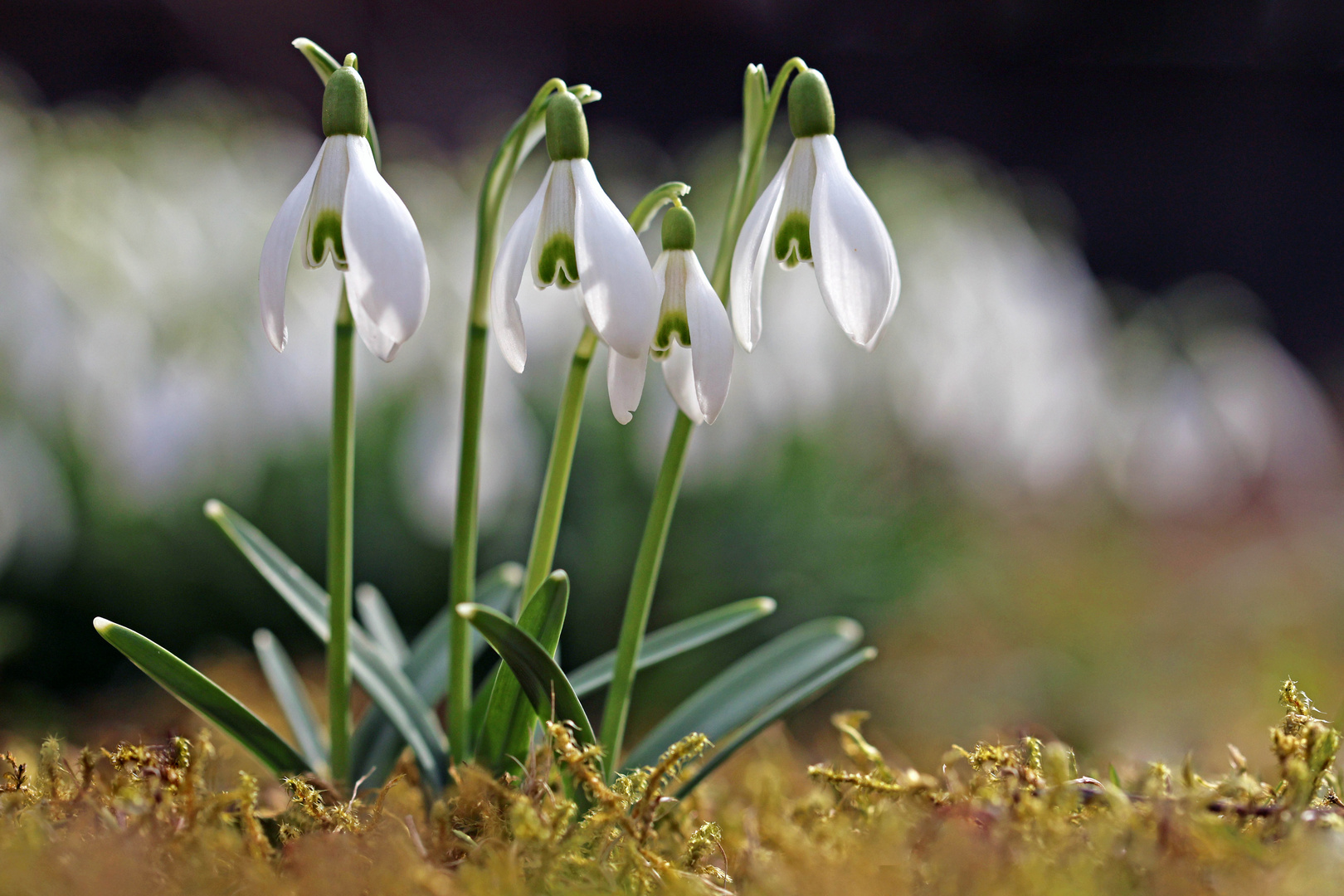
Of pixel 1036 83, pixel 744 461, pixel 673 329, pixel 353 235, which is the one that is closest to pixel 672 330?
pixel 673 329

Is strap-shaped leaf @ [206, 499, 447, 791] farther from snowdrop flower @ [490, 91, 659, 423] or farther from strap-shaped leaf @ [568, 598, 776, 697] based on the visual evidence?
snowdrop flower @ [490, 91, 659, 423]

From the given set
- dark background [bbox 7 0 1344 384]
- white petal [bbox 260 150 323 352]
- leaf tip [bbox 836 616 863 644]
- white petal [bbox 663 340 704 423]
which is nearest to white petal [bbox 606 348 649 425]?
white petal [bbox 663 340 704 423]

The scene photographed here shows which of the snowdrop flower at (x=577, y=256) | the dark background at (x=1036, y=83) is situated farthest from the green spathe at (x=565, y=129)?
the dark background at (x=1036, y=83)

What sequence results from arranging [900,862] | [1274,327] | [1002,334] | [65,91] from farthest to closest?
[1274,327], [65,91], [1002,334], [900,862]

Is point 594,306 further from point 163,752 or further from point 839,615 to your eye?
point 839,615

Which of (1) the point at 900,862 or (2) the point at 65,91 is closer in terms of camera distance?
(1) the point at 900,862

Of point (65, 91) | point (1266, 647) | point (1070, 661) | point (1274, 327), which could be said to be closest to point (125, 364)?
point (1070, 661)

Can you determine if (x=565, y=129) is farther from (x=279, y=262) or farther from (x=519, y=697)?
(x=519, y=697)

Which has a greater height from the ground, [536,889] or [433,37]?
[433,37]
